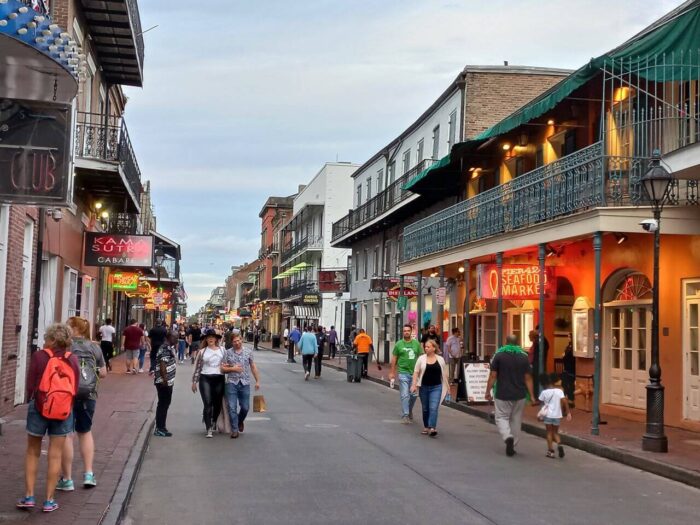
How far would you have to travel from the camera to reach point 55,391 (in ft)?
23.8

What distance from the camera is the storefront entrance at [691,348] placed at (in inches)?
589

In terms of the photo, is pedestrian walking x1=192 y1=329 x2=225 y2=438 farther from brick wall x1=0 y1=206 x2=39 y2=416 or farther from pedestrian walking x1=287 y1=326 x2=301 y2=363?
pedestrian walking x1=287 y1=326 x2=301 y2=363

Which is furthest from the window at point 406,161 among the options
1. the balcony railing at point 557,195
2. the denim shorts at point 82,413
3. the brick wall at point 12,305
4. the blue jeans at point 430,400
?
the denim shorts at point 82,413

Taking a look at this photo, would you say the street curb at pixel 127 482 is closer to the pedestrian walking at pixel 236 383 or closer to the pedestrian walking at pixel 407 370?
the pedestrian walking at pixel 236 383

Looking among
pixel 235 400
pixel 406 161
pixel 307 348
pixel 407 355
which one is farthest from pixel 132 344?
pixel 406 161

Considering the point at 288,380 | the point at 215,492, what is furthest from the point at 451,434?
the point at 288,380

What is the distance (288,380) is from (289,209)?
62.2 m

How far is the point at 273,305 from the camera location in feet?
291

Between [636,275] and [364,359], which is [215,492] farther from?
[364,359]

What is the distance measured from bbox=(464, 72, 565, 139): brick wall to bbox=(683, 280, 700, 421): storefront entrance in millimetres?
13312

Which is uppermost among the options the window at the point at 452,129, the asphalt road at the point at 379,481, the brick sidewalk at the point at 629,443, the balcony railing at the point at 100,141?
the window at the point at 452,129

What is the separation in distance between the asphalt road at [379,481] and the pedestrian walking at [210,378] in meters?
0.44

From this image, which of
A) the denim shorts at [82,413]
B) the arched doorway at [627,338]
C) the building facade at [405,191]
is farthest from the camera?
the building facade at [405,191]

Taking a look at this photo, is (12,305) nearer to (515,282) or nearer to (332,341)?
(515,282)
